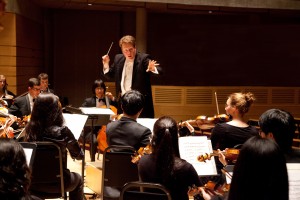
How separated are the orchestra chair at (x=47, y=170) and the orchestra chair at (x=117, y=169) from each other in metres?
0.34

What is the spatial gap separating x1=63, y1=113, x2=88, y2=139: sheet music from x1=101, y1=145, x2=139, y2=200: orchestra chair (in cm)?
44

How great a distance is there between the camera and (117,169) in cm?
310

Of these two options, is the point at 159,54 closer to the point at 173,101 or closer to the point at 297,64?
the point at 173,101

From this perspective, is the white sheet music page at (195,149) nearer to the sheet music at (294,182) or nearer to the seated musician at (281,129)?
the seated musician at (281,129)

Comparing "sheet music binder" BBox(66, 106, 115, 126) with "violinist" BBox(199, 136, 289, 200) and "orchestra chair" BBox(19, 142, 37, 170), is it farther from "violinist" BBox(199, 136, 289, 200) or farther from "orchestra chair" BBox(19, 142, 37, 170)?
"violinist" BBox(199, 136, 289, 200)

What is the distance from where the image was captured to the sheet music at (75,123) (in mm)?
3503

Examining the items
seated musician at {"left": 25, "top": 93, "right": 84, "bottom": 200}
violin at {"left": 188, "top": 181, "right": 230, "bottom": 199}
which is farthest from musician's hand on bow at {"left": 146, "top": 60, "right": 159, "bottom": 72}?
violin at {"left": 188, "top": 181, "right": 230, "bottom": 199}

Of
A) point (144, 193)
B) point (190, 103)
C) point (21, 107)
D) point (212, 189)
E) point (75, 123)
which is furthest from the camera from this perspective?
point (190, 103)

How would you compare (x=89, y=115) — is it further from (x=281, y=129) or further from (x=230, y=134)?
(x=281, y=129)

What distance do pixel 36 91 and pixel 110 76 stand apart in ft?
3.31

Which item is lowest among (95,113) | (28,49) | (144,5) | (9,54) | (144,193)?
(144,193)

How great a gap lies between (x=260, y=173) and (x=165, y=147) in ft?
2.46

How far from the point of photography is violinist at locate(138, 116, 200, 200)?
238cm

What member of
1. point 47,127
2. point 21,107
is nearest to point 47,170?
point 47,127
